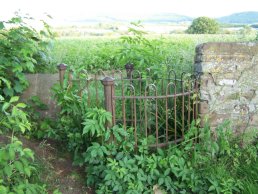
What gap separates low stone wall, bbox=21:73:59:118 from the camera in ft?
17.8

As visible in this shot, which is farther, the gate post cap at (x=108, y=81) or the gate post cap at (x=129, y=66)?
the gate post cap at (x=129, y=66)

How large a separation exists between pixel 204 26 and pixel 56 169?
10170 mm

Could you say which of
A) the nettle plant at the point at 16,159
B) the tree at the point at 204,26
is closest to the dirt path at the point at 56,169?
the nettle plant at the point at 16,159

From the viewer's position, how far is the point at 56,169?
13.8ft

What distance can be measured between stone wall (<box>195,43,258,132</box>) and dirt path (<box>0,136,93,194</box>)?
1795 mm

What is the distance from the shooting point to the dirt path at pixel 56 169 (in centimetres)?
397

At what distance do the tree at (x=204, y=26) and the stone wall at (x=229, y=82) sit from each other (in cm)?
823

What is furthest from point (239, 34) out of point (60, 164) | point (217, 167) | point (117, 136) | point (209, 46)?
point (60, 164)

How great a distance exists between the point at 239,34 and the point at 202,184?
10.6 feet

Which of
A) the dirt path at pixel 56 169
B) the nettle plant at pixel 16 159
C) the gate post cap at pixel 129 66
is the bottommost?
the dirt path at pixel 56 169

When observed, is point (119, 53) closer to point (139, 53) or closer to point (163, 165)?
point (139, 53)

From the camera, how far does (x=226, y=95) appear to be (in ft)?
14.7

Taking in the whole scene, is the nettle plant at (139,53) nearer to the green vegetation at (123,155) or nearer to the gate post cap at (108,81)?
the green vegetation at (123,155)

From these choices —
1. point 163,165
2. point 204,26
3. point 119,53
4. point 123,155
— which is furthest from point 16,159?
point 204,26
